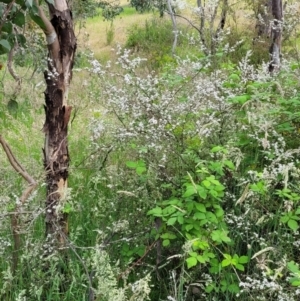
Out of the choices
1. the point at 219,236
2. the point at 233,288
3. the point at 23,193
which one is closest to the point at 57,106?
the point at 23,193

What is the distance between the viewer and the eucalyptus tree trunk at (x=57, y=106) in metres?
2.69

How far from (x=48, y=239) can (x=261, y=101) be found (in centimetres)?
152

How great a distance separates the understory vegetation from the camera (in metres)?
2.43

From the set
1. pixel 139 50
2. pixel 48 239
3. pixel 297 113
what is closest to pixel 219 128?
pixel 297 113

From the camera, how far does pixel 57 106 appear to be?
2.77m

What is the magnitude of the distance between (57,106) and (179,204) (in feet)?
2.91

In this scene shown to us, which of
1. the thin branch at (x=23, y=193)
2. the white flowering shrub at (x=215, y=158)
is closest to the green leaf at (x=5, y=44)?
the thin branch at (x=23, y=193)

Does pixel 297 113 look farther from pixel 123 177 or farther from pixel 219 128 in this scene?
pixel 123 177

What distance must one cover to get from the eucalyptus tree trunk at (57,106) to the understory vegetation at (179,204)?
0.09m

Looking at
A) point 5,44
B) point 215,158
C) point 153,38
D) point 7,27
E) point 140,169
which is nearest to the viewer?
point 5,44

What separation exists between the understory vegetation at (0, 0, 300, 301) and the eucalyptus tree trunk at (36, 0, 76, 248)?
0.09 meters

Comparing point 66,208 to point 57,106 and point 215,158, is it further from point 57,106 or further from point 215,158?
point 215,158

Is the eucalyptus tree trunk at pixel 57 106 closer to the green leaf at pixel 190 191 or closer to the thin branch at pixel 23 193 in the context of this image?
the thin branch at pixel 23 193

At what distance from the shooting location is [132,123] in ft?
9.93
